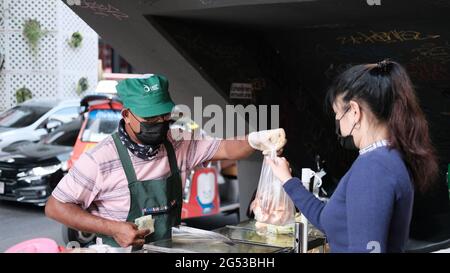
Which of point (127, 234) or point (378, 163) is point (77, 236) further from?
point (378, 163)

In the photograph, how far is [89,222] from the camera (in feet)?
9.35

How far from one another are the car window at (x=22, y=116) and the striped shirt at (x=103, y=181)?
30.7 feet

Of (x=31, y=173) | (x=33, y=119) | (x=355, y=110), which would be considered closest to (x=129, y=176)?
(x=355, y=110)

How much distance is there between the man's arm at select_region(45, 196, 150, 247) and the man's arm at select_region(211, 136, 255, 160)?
77cm

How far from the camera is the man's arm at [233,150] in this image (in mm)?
3346

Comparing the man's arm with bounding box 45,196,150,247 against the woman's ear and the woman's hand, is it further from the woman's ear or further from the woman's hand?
the woman's ear

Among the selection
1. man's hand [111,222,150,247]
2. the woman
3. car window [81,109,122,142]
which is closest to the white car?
car window [81,109,122,142]

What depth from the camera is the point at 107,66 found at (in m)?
23.7

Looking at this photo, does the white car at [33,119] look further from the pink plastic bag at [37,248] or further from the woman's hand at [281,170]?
the woman's hand at [281,170]

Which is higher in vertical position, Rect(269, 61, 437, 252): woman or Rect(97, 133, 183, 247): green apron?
Rect(269, 61, 437, 252): woman

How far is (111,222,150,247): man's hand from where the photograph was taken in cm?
273

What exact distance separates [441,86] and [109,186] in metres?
3.04
